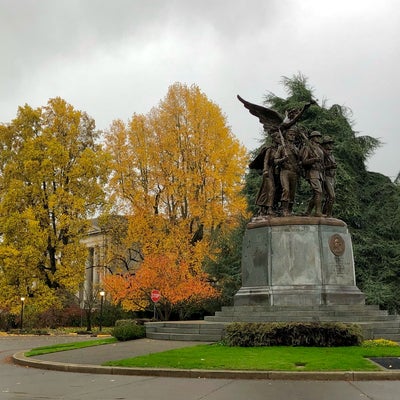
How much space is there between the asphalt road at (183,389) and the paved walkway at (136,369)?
23cm

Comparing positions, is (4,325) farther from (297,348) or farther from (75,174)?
(297,348)

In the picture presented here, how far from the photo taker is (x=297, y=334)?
14.1 metres

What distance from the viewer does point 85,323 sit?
41.2 metres

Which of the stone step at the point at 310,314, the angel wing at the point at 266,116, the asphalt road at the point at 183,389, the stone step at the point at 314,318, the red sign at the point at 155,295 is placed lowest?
the asphalt road at the point at 183,389

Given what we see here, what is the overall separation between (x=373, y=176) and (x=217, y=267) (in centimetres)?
1128

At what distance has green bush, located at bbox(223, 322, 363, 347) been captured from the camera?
547 inches

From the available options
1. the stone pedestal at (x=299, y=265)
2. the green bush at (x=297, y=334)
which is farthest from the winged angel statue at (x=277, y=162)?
the green bush at (x=297, y=334)

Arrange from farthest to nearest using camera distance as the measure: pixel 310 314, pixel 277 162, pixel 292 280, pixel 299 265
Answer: pixel 277 162 → pixel 299 265 → pixel 292 280 → pixel 310 314

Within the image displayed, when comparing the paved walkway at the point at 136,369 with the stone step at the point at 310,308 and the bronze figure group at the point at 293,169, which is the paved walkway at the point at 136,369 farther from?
the bronze figure group at the point at 293,169

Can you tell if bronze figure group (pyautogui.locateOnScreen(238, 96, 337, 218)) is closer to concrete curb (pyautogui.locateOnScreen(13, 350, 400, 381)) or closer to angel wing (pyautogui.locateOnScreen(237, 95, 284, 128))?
angel wing (pyautogui.locateOnScreen(237, 95, 284, 128))

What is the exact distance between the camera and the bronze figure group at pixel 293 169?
1945 centimetres

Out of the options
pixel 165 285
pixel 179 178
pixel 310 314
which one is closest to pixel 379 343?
pixel 310 314

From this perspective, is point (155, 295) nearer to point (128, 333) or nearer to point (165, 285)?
point (165, 285)

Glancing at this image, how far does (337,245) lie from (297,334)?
17.8 feet
